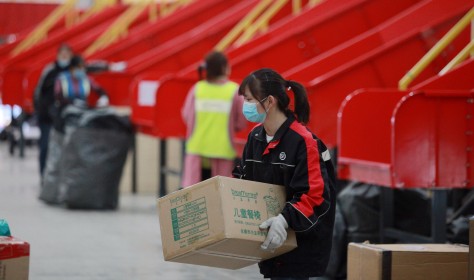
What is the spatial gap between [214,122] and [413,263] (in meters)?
3.33

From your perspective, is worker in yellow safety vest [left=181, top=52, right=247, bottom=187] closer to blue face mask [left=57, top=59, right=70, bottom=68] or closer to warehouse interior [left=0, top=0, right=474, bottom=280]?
warehouse interior [left=0, top=0, right=474, bottom=280]

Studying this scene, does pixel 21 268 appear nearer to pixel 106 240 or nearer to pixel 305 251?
pixel 305 251

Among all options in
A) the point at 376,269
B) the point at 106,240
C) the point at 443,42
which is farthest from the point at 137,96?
the point at 376,269

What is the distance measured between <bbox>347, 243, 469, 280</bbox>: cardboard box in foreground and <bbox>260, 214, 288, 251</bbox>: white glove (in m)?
1.13

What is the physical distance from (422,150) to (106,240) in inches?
139

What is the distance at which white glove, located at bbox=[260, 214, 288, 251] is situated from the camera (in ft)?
15.1

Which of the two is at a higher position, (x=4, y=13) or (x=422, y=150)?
(x=4, y=13)

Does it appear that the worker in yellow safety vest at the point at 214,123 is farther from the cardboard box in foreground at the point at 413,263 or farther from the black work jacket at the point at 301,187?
the black work jacket at the point at 301,187

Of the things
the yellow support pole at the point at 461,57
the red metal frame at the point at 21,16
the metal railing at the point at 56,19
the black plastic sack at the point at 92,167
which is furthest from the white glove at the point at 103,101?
the red metal frame at the point at 21,16

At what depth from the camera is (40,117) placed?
44.0 feet

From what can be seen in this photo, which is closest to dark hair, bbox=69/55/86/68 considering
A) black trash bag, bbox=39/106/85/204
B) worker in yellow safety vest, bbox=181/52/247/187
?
black trash bag, bbox=39/106/85/204

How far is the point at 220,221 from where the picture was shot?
4652 millimetres

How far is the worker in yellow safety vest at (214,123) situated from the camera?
870 cm

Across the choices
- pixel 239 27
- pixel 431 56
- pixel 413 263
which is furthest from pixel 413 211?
pixel 239 27
